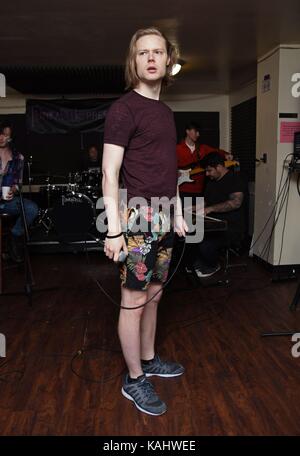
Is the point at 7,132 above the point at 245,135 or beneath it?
beneath

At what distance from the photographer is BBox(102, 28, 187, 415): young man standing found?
1.79 meters

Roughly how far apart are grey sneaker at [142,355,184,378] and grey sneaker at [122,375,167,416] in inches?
7.9

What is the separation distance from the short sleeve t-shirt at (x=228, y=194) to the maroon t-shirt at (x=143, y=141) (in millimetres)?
2278


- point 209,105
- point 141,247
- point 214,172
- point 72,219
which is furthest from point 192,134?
point 141,247

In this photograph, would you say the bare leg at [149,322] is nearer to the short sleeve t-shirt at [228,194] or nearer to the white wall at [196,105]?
the short sleeve t-shirt at [228,194]

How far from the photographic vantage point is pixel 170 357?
2.53 metres

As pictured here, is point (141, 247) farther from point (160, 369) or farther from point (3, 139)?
point (3, 139)

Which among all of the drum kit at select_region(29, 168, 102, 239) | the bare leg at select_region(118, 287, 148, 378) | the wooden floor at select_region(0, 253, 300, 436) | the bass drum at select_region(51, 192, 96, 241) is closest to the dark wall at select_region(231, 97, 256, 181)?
the drum kit at select_region(29, 168, 102, 239)

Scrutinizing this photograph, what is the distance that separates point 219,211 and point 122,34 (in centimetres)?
178

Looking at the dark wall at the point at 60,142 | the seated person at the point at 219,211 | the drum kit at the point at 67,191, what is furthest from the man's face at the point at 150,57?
the dark wall at the point at 60,142

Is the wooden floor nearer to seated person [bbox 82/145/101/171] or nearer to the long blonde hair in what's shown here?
the long blonde hair

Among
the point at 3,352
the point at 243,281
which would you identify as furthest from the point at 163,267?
the point at 243,281

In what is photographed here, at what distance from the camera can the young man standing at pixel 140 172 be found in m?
1.79

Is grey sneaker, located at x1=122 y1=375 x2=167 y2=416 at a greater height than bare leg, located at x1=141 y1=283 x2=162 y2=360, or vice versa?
bare leg, located at x1=141 y1=283 x2=162 y2=360
